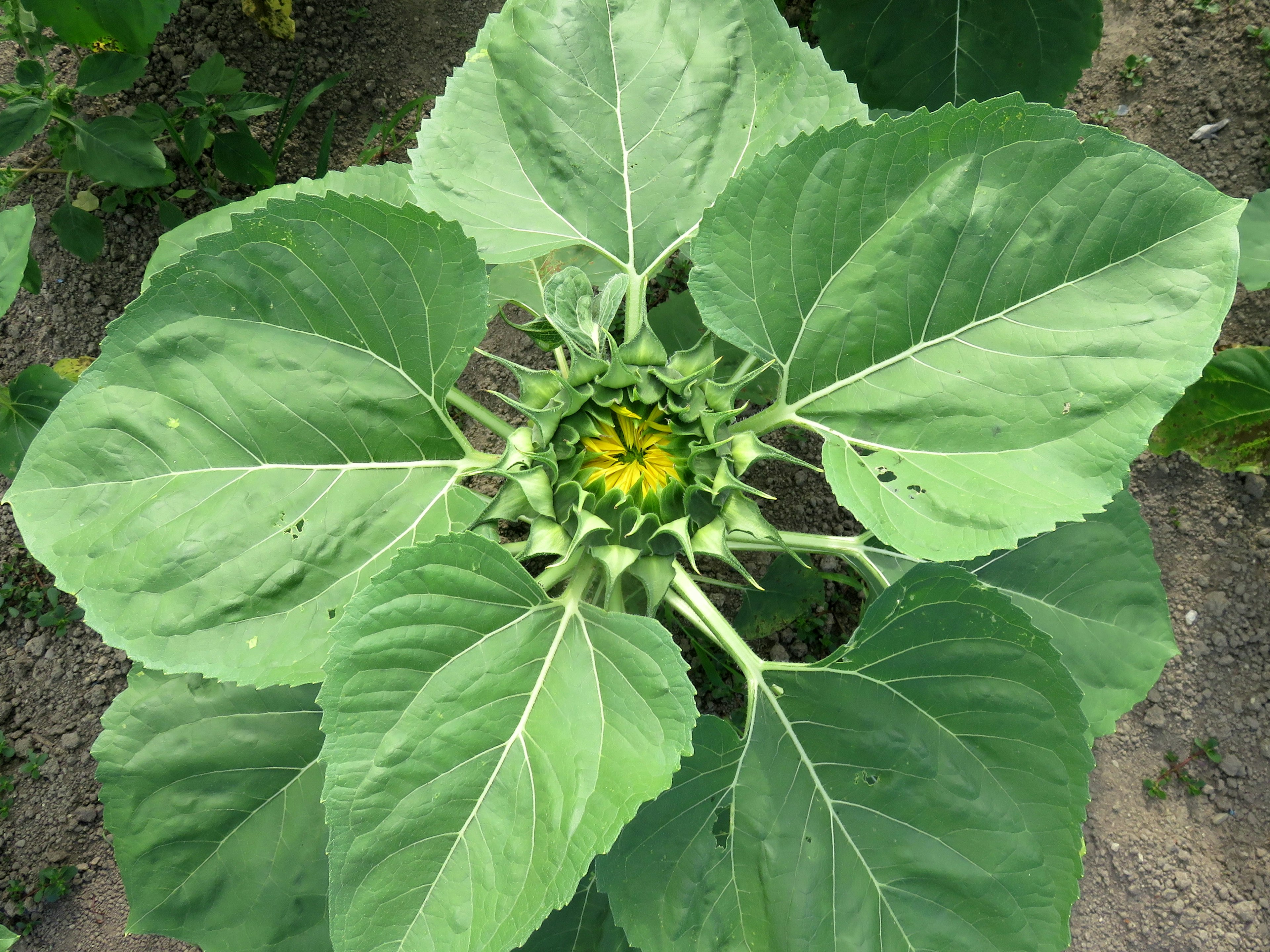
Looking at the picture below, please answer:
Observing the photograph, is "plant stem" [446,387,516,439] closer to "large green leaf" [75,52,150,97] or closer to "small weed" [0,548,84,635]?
"large green leaf" [75,52,150,97]

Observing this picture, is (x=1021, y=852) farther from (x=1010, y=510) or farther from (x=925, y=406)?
(x=925, y=406)

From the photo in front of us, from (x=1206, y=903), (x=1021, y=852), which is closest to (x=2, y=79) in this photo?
(x=1021, y=852)

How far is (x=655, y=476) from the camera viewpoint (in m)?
1.55

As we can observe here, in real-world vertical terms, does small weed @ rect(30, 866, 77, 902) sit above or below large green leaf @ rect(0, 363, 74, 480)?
below

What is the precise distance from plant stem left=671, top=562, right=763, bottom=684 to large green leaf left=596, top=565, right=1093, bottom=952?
4.2 inches

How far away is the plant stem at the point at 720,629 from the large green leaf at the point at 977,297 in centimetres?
39

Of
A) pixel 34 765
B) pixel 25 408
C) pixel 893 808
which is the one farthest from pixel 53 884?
pixel 893 808

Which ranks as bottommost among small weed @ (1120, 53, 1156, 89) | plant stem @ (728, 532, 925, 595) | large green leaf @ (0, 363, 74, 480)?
Result: large green leaf @ (0, 363, 74, 480)

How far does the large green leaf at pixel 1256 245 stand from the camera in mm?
2652

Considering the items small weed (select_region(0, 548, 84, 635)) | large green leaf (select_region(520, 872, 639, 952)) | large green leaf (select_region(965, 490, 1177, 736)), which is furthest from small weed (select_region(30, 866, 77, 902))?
large green leaf (select_region(965, 490, 1177, 736))

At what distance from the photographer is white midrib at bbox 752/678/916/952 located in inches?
61.0

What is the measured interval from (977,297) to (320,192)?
1524 millimetres

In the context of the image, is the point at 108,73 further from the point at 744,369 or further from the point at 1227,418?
the point at 1227,418

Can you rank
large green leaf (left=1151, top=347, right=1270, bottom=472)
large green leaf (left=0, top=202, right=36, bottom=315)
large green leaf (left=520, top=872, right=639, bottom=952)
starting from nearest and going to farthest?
1. large green leaf (left=520, top=872, right=639, bottom=952)
2. large green leaf (left=0, top=202, right=36, bottom=315)
3. large green leaf (left=1151, top=347, right=1270, bottom=472)
